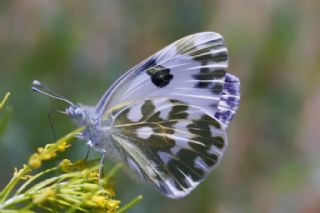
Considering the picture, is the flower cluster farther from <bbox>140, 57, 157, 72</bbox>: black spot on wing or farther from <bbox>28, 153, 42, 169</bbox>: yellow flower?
<bbox>140, 57, 157, 72</bbox>: black spot on wing

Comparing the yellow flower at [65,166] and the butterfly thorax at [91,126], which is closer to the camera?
the yellow flower at [65,166]

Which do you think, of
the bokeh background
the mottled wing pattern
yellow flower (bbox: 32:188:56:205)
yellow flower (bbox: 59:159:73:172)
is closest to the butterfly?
the mottled wing pattern

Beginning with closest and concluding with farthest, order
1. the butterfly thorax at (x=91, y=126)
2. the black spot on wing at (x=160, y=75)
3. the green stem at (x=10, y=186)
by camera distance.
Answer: the green stem at (x=10, y=186) → the butterfly thorax at (x=91, y=126) → the black spot on wing at (x=160, y=75)

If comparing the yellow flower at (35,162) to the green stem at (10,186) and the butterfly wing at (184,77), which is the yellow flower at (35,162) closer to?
the green stem at (10,186)

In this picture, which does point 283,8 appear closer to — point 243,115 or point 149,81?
point 243,115

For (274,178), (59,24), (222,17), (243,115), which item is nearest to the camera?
(59,24)

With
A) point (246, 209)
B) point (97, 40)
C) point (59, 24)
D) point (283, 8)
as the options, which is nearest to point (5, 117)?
point (59, 24)

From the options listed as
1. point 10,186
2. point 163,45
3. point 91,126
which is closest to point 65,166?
point 10,186

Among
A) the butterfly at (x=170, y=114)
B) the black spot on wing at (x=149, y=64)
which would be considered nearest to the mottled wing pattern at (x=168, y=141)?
the butterfly at (x=170, y=114)
